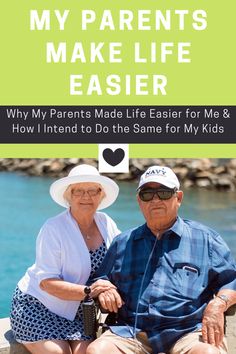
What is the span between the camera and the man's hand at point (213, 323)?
3.21 metres

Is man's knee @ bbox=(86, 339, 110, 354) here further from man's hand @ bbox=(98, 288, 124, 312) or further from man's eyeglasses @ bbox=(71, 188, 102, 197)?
man's eyeglasses @ bbox=(71, 188, 102, 197)

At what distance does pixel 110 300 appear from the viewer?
3.31 metres

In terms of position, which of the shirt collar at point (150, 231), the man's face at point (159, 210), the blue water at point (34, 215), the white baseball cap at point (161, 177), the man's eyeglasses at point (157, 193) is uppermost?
the white baseball cap at point (161, 177)

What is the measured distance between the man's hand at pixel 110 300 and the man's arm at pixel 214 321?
1.31 ft

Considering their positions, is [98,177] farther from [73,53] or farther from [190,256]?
[73,53]

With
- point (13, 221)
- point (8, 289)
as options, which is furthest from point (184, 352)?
point (13, 221)

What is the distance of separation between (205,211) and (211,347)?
38.3 feet

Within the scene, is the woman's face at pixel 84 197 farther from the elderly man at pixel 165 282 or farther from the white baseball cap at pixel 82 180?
the elderly man at pixel 165 282

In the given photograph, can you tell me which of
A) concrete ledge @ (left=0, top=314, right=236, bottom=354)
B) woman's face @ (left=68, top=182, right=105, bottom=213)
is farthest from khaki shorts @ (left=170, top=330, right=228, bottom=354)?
woman's face @ (left=68, top=182, right=105, bottom=213)

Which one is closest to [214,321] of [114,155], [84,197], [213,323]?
[213,323]

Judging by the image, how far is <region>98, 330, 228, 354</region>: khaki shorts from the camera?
3230 mm

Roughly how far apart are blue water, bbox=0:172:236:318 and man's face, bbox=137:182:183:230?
184 inches

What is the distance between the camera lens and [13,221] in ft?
45.4

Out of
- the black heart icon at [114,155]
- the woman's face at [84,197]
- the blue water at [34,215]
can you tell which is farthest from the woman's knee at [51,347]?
the blue water at [34,215]
